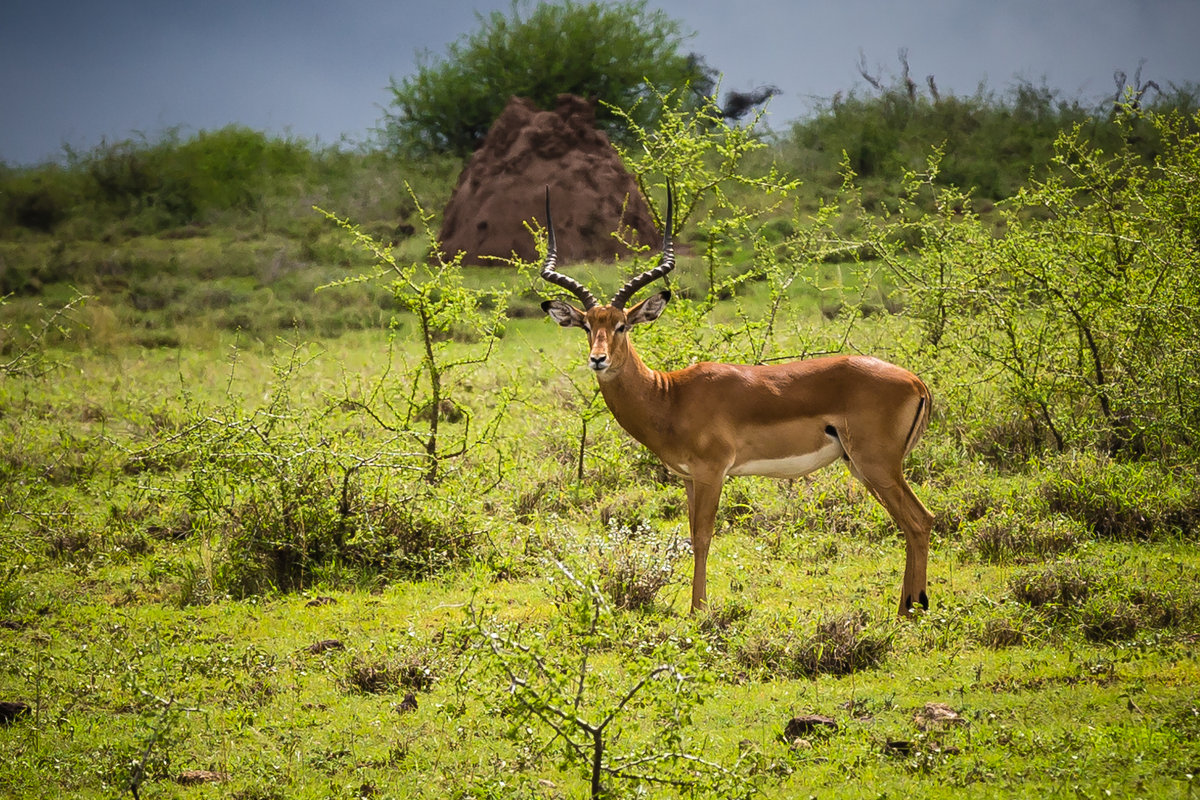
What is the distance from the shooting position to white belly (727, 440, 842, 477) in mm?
7145

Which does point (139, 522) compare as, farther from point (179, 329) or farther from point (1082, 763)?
point (179, 329)

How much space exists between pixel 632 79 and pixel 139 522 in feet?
101

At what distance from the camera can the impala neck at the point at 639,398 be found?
737 centimetres

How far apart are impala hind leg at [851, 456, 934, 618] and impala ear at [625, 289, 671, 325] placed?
1714mm

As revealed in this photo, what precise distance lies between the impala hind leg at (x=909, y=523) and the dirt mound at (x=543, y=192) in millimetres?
19492

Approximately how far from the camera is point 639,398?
7402mm

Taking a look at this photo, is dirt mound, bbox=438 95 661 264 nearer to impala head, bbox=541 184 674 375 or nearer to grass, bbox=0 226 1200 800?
grass, bbox=0 226 1200 800

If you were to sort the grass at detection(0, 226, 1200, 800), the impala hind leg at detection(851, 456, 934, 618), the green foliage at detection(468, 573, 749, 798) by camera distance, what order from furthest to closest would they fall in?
1. the impala hind leg at detection(851, 456, 934, 618)
2. the grass at detection(0, 226, 1200, 800)
3. the green foliage at detection(468, 573, 749, 798)

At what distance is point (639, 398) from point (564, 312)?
2.72ft

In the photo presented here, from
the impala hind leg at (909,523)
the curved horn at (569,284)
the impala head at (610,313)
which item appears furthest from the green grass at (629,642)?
the curved horn at (569,284)

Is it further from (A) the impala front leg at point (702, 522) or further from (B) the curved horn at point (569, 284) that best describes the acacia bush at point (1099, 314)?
(B) the curved horn at point (569, 284)

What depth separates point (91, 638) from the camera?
280 inches

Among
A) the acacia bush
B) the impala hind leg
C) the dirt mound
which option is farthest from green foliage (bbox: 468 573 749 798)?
the dirt mound

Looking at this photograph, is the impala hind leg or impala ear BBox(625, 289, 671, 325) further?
impala ear BBox(625, 289, 671, 325)
